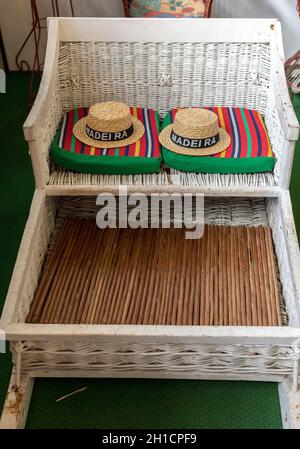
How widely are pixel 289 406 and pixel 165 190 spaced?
0.92 metres

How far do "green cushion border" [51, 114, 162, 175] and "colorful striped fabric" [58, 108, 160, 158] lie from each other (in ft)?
0.10

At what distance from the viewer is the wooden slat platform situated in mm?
1942

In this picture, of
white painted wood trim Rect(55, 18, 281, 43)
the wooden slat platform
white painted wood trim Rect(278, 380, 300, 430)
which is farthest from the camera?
white painted wood trim Rect(55, 18, 281, 43)

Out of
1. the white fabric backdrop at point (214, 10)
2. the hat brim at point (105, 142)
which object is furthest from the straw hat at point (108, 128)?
the white fabric backdrop at point (214, 10)

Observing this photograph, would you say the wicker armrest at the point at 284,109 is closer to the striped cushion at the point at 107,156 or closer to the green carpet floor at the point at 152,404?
the striped cushion at the point at 107,156

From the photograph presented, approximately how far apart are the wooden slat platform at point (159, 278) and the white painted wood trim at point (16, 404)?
23 centimetres

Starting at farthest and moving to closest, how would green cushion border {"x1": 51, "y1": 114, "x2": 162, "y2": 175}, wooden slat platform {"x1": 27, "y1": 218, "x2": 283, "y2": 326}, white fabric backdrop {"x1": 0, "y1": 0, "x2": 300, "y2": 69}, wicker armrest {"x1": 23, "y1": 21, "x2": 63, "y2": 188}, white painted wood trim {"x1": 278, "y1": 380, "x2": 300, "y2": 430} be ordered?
white fabric backdrop {"x1": 0, "y1": 0, "x2": 300, "y2": 69}
green cushion border {"x1": 51, "y1": 114, "x2": 162, "y2": 175}
wicker armrest {"x1": 23, "y1": 21, "x2": 63, "y2": 188}
wooden slat platform {"x1": 27, "y1": 218, "x2": 283, "y2": 326}
white painted wood trim {"x1": 278, "y1": 380, "x2": 300, "y2": 430}

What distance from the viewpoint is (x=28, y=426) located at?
69.5 inches

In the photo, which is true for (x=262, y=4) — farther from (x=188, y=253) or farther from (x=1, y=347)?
(x=1, y=347)

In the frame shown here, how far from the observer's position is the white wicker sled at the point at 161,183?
1705 millimetres

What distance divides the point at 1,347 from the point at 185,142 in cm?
107

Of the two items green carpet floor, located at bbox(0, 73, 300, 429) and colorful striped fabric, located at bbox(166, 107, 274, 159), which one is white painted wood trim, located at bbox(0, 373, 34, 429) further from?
colorful striped fabric, located at bbox(166, 107, 274, 159)

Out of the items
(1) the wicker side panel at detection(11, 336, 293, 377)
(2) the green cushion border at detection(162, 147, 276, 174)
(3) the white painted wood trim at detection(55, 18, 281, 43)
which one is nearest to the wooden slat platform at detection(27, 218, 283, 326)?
(1) the wicker side panel at detection(11, 336, 293, 377)
